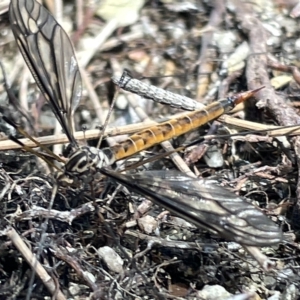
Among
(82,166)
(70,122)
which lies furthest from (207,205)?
(70,122)

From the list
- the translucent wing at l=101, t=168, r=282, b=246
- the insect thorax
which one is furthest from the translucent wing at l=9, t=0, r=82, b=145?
the translucent wing at l=101, t=168, r=282, b=246

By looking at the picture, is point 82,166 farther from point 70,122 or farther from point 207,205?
point 207,205

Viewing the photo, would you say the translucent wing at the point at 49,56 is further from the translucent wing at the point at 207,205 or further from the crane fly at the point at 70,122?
the translucent wing at the point at 207,205

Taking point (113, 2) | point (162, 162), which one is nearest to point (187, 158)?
point (162, 162)

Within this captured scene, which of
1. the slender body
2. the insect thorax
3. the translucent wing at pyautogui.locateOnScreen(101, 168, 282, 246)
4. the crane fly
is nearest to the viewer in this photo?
the translucent wing at pyautogui.locateOnScreen(101, 168, 282, 246)

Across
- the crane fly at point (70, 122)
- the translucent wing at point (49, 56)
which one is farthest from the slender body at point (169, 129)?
the translucent wing at point (49, 56)

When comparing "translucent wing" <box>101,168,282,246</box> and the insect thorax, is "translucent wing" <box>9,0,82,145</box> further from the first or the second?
"translucent wing" <box>101,168,282,246</box>
